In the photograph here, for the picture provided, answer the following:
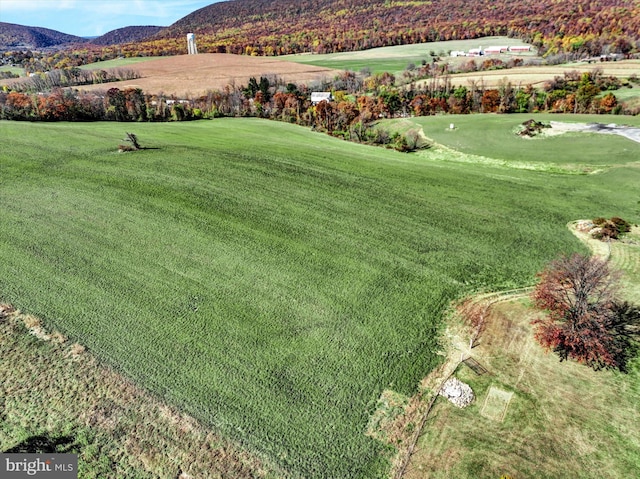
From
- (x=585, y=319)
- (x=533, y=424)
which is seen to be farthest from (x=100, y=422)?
(x=585, y=319)

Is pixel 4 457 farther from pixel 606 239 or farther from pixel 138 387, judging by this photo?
pixel 606 239

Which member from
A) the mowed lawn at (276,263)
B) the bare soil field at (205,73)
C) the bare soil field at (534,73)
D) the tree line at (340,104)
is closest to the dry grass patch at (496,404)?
the mowed lawn at (276,263)

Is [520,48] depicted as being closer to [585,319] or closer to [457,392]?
[585,319]

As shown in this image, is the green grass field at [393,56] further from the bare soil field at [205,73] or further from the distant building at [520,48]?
the bare soil field at [205,73]

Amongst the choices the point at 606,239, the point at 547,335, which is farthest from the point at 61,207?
the point at 606,239

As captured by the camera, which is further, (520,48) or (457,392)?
(520,48)

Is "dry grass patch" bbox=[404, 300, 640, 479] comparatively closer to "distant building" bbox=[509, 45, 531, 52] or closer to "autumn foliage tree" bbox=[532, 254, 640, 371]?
"autumn foliage tree" bbox=[532, 254, 640, 371]

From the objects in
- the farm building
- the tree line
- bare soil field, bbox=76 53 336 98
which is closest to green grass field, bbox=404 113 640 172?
the tree line
